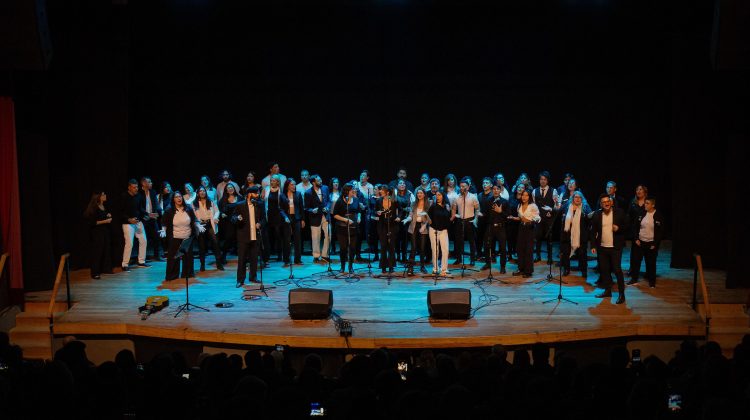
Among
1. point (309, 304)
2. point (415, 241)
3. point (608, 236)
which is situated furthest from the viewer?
point (415, 241)

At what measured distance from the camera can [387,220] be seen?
1335cm

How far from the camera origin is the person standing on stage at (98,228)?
13.3 metres

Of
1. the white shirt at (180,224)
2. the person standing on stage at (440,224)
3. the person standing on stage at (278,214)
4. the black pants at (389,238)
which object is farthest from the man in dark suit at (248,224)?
the person standing on stage at (440,224)

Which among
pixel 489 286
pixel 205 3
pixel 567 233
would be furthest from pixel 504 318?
pixel 205 3

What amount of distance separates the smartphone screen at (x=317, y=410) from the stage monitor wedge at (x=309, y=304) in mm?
4149

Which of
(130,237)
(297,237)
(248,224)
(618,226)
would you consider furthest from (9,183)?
(618,226)

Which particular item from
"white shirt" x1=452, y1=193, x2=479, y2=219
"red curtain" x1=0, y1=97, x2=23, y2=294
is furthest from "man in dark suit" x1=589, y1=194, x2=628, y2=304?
"red curtain" x1=0, y1=97, x2=23, y2=294

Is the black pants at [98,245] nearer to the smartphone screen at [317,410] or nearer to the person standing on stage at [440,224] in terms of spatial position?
the person standing on stage at [440,224]

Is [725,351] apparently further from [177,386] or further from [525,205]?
[177,386]

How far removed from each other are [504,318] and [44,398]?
6.47 meters

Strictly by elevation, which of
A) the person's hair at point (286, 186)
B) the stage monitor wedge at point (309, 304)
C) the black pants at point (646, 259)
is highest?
the person's hair at point (286, 186)

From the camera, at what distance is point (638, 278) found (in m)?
13.1

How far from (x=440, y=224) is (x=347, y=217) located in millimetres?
1733

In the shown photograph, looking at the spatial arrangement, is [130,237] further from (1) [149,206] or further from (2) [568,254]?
(2) [568,254]
